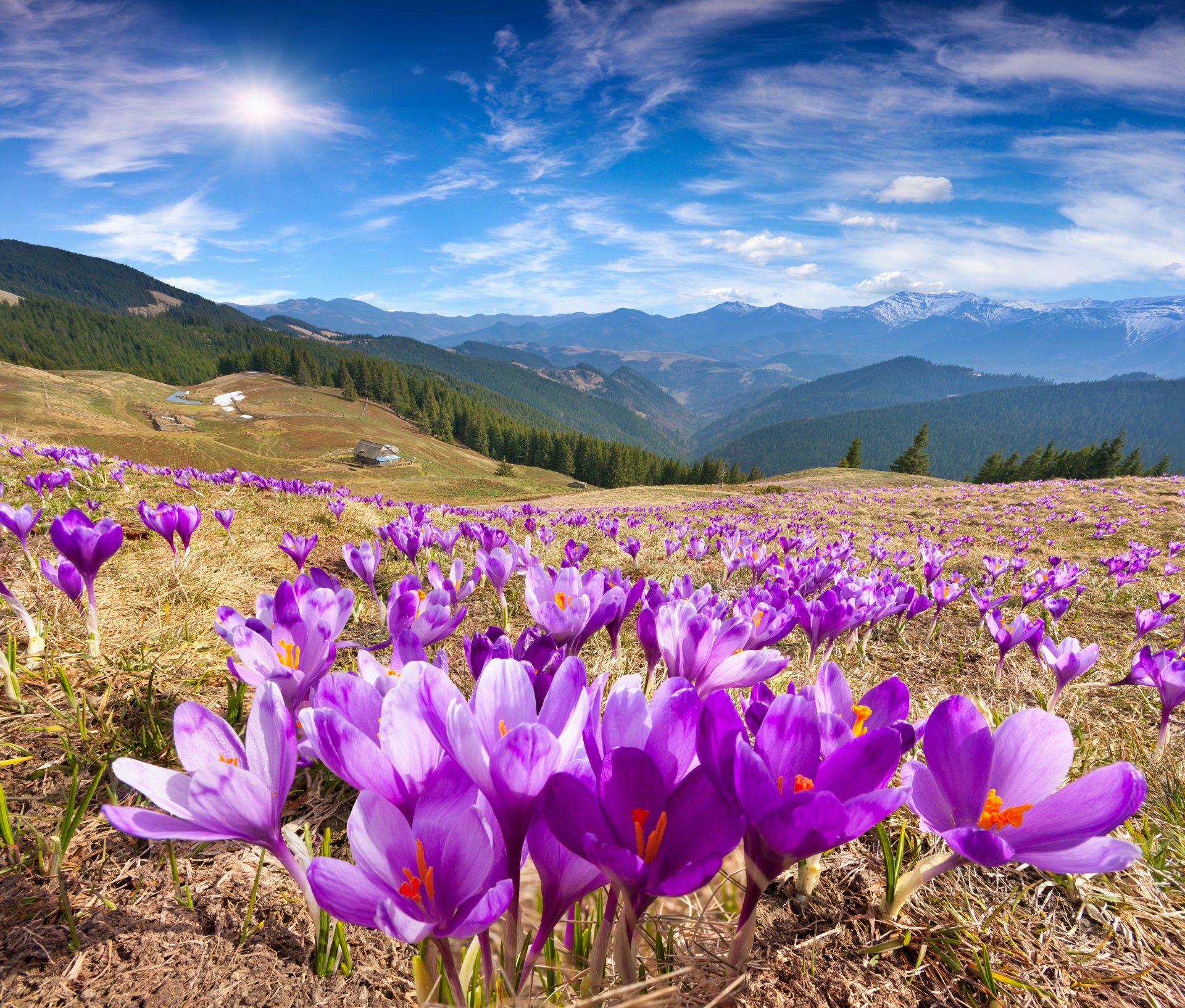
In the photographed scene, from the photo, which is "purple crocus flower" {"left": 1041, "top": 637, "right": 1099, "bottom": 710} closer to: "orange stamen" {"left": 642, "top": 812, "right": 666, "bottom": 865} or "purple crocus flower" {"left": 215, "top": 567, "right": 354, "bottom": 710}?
"orange stamen" {"left": 642, "top": 812, "right": 666, "bottom": 865}

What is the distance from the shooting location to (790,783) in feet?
3.50

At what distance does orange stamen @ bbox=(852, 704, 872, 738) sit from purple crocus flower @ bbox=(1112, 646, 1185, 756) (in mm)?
2259

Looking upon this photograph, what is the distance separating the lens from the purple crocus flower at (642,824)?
854 mm

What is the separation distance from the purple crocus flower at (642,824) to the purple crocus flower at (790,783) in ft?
0.20

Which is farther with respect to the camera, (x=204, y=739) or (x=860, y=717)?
(x=860, y=717)

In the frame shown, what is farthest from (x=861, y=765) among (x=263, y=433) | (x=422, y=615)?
(x=263, y=433)

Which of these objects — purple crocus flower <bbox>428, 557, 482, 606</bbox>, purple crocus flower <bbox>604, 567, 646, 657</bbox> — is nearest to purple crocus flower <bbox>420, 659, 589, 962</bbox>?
purple crocus flower <bbox>604, 567, 646, 657</bbox>

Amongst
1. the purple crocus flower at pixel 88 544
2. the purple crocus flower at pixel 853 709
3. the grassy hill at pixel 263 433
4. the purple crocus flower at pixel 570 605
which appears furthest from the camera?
the grassy hill at pixel 263 433

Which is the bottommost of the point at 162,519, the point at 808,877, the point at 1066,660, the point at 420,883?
the point at 808,877

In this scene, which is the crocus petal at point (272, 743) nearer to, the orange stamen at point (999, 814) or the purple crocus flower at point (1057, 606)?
the orange stamen at point (999, 814)

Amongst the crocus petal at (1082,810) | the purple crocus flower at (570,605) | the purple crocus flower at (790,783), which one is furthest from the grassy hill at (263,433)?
the crocus petal at (1082,810)

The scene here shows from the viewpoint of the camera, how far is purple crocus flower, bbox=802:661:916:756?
1.09m

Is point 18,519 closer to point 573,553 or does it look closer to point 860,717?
point 573,553

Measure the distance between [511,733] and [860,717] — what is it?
954 mm
